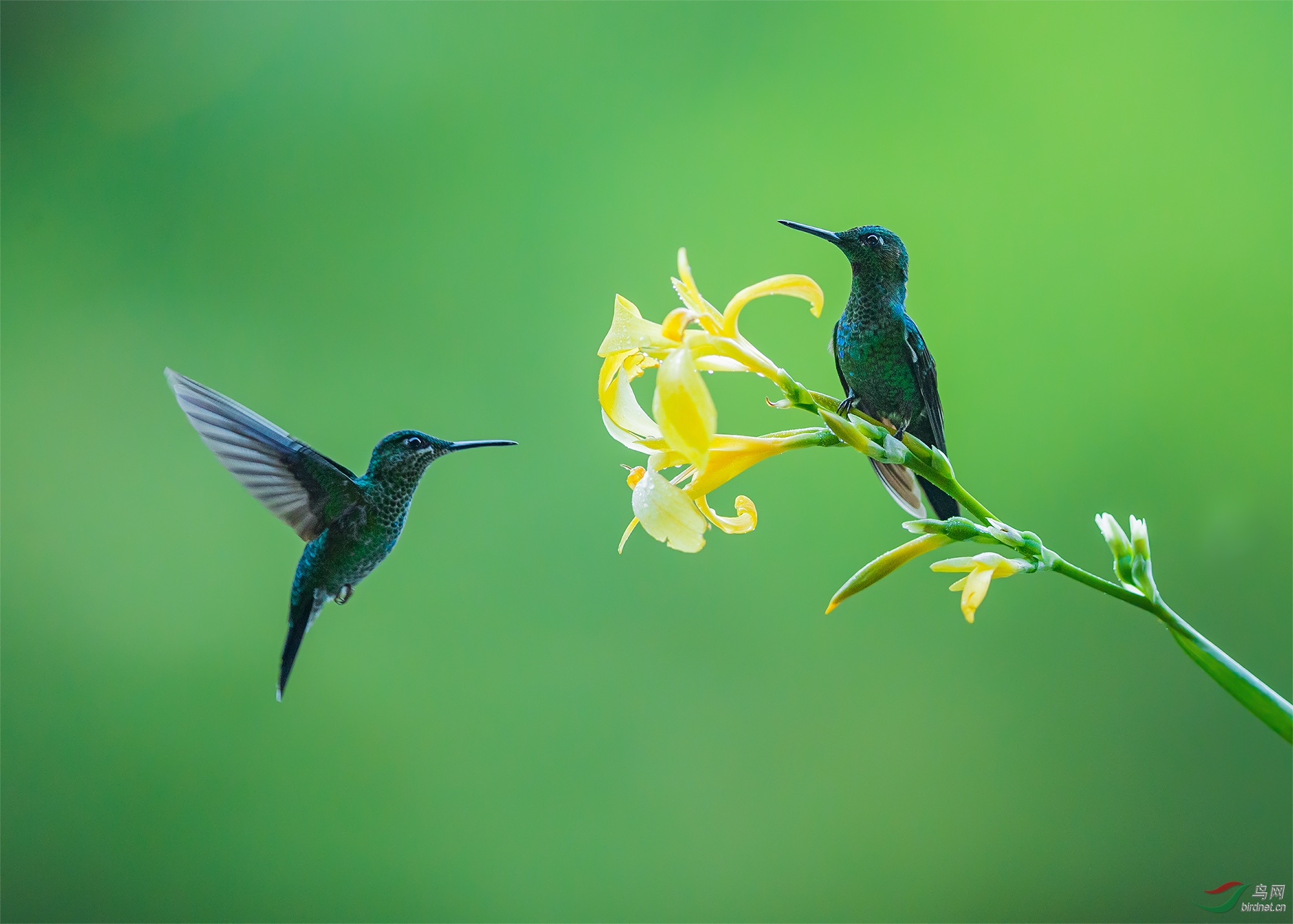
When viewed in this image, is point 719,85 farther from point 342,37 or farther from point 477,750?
point 477,750

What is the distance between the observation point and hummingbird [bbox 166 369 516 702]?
93 cm

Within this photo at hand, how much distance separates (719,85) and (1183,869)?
207cm

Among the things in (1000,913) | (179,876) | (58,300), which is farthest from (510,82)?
(1000,913)

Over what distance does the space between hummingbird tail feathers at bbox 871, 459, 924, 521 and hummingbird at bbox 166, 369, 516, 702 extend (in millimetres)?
383

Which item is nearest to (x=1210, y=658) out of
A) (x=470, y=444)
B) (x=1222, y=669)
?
(x=1222, y=669)

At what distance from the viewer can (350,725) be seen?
218 cm

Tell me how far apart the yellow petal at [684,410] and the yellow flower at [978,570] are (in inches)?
5.9

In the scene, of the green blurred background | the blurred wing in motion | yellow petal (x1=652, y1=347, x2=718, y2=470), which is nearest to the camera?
yellow petal (x1=652, y1=347, x2=718, y2=470)

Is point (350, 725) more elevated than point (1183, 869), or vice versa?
point (350, 725)

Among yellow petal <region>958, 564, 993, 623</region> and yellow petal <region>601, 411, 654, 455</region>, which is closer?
yellow petal <region>958, 564, 993, 623</region>

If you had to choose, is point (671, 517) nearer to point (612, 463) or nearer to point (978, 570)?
point (978, 570)

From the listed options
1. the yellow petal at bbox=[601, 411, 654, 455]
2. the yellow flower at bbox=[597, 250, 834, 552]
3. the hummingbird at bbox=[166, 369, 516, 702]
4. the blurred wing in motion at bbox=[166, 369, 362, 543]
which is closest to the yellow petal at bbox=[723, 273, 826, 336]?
the yellow flower at bbox=[597, 250, 834, 552]

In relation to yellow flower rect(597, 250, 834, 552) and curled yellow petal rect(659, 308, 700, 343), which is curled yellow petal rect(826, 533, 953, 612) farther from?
curled yellow petal rect(659, 308, 700, 343)

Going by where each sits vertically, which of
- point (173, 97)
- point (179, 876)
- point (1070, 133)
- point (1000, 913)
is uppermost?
point (173, 97)
